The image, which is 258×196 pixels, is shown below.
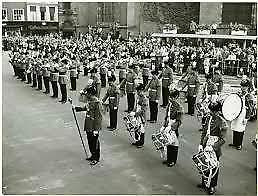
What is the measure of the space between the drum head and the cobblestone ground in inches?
46.8

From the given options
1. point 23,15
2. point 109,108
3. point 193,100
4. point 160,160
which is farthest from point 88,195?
point 23,15

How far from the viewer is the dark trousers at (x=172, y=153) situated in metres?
7.59

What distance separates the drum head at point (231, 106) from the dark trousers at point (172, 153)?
1259mm

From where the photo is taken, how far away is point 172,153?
25.2 feet

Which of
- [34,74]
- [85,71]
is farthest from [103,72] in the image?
[85,71]

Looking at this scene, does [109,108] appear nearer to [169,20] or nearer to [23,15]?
[169,20]

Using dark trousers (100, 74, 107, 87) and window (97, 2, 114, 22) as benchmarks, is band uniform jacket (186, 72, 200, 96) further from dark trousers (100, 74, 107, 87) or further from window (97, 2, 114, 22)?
window (97, 2, 114, 22)

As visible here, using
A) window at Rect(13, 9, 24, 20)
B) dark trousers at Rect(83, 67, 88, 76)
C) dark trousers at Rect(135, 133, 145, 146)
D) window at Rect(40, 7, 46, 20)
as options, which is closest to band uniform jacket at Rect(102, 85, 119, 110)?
dark trousers at Rect(135, 133, 145, 146)

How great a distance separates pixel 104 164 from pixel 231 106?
2763 mm

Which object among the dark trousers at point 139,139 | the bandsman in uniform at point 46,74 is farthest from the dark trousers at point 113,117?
the bandsman in uniform at point 46,74

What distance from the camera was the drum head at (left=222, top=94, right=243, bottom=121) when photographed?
6.79 m

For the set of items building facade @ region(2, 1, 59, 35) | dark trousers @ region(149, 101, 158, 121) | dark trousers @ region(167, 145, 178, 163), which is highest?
building facade @ region(2, 1, 59, 35)

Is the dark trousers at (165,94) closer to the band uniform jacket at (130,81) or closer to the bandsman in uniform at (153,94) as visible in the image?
the band uniform jacket at (130,81)

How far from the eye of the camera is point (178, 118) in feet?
24.5
